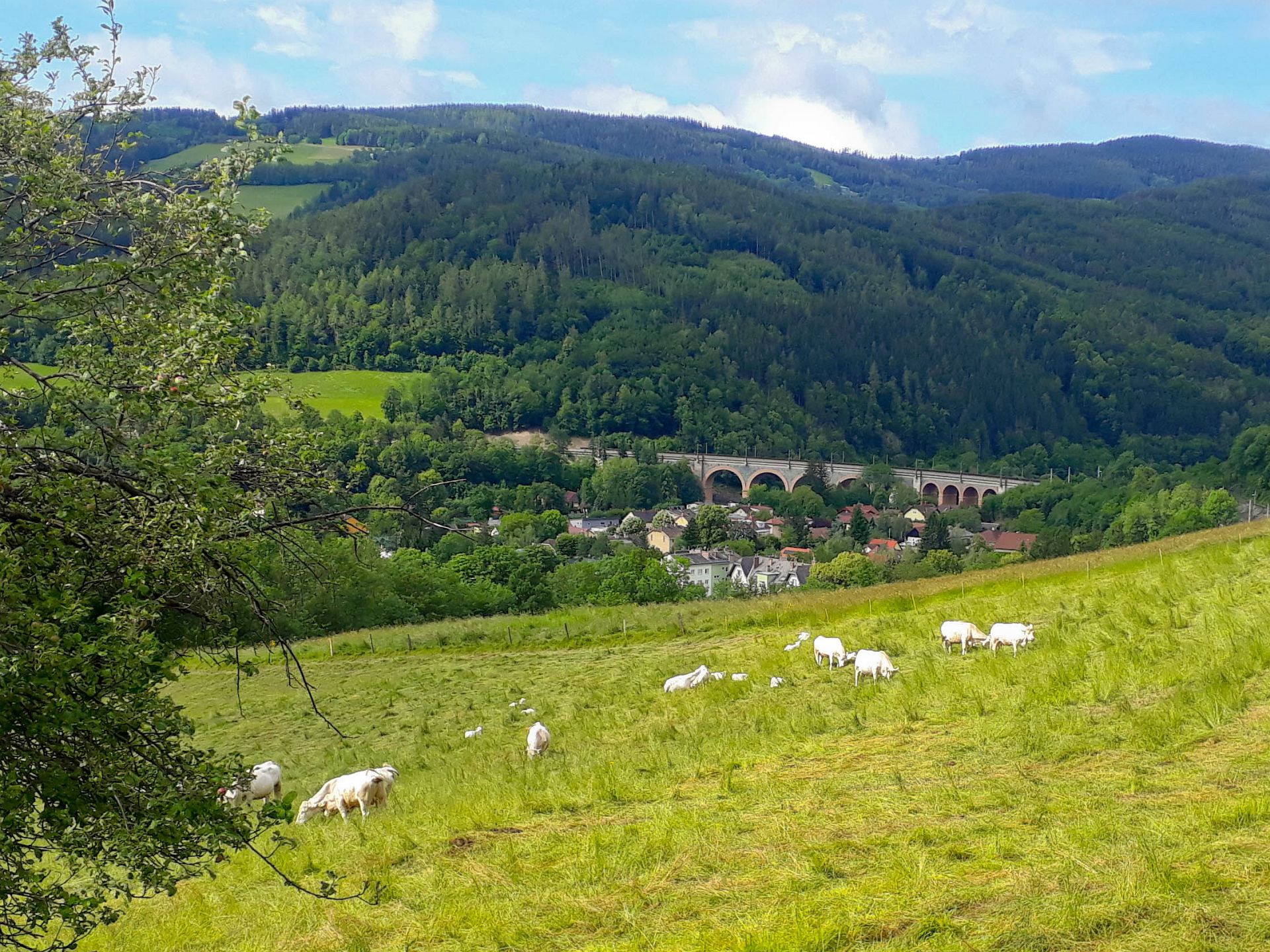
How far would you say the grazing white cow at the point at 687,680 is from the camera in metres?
18.9

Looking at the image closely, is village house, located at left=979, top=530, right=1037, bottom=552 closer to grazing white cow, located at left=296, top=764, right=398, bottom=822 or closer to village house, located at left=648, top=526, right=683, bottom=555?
village house, located at left=648, top=526, right=683, bottom=555

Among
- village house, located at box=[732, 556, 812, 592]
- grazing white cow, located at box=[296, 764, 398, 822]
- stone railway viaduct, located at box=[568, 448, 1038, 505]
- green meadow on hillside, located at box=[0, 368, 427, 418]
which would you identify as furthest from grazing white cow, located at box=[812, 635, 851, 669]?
stone railway viaduct, located at box=[568, 448, 1038, 505]

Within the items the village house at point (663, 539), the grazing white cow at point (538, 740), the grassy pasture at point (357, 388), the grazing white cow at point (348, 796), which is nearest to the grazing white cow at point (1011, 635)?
the grazing white cow at point (538, 740)

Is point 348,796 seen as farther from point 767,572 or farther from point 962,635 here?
point 767,572

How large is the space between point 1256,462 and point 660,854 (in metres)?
99.5

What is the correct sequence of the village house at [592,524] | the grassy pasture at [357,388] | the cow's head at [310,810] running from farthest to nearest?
the grassy pasture at [357,388] < the village house at [592,524] < the cow's head at [310,810]

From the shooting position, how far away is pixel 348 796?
13805 millimetres

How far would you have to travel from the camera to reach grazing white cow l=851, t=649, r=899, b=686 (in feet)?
51.3

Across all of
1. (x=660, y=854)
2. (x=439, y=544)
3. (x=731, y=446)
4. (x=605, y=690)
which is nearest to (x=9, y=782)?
(x=660, y=854)

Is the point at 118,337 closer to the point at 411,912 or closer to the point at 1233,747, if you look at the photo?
the point at 411,912

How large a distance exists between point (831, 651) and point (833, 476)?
155m

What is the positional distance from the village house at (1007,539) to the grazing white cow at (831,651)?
322ft

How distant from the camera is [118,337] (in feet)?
22.1

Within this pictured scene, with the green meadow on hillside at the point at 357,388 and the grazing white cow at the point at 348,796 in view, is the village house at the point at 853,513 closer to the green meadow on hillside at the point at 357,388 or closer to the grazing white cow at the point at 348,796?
the green meadow on hillside at the point at 357,388
